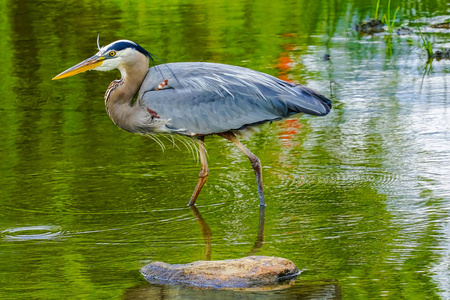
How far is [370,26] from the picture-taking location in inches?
569

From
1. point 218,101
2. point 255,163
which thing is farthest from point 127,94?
point 255,163

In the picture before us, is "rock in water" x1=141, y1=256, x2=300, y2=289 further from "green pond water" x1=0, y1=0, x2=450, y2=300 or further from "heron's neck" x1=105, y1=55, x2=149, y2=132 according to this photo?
"heron's neck" x1=105, y1=55, x2=149, y2=132

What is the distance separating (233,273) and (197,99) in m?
2.24

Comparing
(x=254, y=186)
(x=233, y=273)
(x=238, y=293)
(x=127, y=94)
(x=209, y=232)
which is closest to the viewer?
(x=238, y=293)

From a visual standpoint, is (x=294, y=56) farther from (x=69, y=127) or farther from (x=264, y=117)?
(x=264, y=117)

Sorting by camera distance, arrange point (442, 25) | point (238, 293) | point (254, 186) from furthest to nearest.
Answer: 1. point (442, 25)
2. point (254, 186)
3. point (238, 293)

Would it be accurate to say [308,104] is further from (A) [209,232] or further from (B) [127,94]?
(B) [127,94]

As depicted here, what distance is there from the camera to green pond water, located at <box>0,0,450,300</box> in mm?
5242

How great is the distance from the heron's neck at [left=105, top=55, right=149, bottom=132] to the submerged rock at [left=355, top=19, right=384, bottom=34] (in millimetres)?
7968

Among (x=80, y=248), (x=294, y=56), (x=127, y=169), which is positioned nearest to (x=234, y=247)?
(x=80, y=248)

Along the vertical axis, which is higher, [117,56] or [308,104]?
[117,56]

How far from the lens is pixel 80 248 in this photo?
5883 millimetres

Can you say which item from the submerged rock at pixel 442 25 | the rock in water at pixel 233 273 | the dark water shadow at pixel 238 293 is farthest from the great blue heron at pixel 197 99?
the submerged rock at pixel 442 25

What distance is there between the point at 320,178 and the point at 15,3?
1452 cm
